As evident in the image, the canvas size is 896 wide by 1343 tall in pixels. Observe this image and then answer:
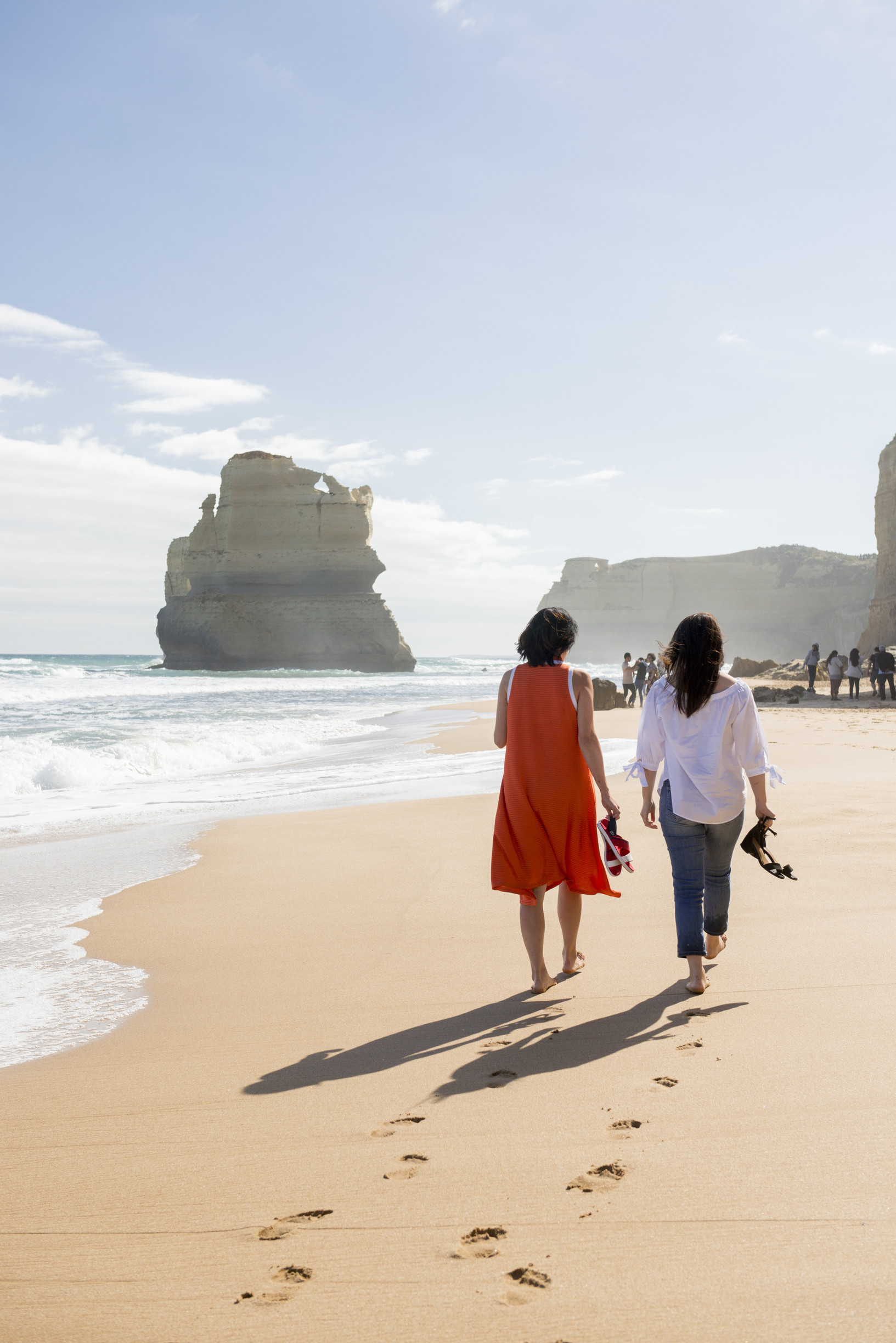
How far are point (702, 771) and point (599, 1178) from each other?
1.64 m

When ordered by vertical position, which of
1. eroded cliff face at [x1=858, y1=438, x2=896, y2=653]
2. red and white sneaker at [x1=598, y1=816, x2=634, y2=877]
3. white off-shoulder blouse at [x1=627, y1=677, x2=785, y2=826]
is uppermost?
eroded cliff face at [x1=858, y1=438, x2=896, y2=653]

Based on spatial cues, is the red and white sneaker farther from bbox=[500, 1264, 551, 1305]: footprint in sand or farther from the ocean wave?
the ocean wave

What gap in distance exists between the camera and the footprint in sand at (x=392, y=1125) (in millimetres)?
2355

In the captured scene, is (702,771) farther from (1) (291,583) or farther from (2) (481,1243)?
(1) (291,583)

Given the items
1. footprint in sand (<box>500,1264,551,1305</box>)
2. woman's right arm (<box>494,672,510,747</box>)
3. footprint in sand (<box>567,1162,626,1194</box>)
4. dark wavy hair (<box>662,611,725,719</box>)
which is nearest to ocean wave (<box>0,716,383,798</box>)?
woman's right arm (<box>494,672,510,747</box>)

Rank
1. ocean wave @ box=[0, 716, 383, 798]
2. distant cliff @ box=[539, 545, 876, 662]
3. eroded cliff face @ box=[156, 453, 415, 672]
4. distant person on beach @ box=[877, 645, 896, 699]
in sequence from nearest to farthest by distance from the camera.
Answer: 1. ocean wave @ box=[0, 716, 383, 798]
2. distant person on beach @ box=[877, 645, 896, 699]
3. eroded cliff face @ box=[156, 453, 415, 672]
4. distant cliff @ box=[539, 545, 876, 662]

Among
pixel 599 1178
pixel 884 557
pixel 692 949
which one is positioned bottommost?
pixel 599 1178

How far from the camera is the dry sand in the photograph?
1686 mm

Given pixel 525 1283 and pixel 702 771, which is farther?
pixel 702 771

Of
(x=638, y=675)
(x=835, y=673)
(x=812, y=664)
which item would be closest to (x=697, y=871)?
(x=638, y=675)

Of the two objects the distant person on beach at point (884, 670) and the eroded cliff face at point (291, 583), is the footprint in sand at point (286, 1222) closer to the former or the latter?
the distant person on beach at point (884, 670)

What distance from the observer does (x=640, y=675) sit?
75.2 feet

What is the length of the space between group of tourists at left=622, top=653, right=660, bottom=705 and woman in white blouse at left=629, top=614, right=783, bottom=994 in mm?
17688

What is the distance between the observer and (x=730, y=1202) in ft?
6.37
